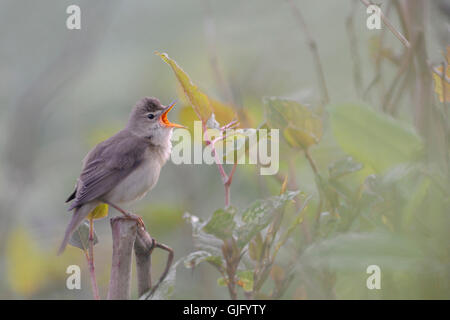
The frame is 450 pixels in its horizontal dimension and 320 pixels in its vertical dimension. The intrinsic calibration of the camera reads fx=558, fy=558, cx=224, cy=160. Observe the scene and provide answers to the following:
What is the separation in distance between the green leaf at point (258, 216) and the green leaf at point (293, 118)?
91 mm

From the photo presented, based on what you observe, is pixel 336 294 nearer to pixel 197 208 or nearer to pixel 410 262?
pixel 410 262

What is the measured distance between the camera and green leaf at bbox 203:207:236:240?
0.55 m

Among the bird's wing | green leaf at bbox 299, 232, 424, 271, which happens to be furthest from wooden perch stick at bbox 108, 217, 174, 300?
the bird's wing

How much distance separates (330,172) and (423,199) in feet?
0.46

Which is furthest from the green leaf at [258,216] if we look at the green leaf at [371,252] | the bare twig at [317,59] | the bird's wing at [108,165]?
the bird's wing at [108,165]

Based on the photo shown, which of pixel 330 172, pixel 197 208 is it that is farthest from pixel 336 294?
pixel 197 208

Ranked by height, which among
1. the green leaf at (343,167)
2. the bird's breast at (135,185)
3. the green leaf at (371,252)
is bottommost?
the green leaf at (371,252)

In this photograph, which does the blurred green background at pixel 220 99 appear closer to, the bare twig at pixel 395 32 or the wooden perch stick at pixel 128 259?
the bare twig at pixel 395 32

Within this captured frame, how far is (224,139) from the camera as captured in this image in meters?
0.65

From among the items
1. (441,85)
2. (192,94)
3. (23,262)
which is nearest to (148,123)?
(23,262)

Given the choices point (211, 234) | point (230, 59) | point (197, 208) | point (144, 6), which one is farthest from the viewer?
point (144, 6)

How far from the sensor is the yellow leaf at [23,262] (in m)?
1.12

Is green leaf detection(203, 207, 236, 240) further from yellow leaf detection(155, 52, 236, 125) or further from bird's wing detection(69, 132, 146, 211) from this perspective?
bird's wing detection(69, 132, 146, 211)

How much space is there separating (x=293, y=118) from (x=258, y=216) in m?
0.13
